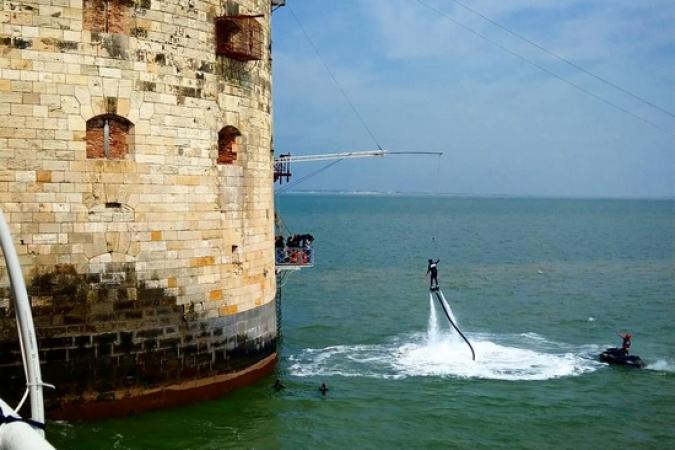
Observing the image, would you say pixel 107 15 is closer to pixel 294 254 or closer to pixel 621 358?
pixel 294 254

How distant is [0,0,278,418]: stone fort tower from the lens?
1437 centimetres

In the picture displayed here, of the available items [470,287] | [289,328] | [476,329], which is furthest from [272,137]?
[470,287]

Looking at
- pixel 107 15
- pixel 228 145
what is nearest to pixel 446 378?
pixel 228 145

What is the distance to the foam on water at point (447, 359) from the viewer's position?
856 inches

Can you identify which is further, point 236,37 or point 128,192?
point 236,37

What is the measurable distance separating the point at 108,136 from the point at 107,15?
250cm

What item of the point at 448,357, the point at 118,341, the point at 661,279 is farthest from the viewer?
the point at 661,279

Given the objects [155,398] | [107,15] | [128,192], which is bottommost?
[155,398]

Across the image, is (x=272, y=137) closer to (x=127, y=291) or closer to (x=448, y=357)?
(x=127, y=291)

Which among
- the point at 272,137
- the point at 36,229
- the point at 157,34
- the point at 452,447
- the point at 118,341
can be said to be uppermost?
the point at 157,34

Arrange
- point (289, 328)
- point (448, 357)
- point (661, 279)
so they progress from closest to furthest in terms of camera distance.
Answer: point (448, 357) → point (289, 328) → point (661, 279)

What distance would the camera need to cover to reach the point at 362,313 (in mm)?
32188

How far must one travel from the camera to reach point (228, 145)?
58.2 ft

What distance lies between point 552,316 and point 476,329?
5.43m
